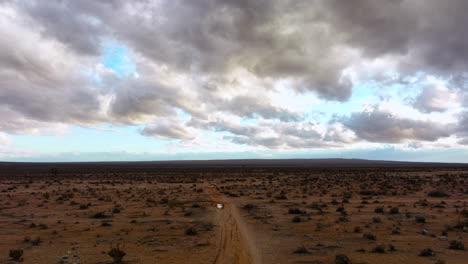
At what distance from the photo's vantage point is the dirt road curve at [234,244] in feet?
37.0

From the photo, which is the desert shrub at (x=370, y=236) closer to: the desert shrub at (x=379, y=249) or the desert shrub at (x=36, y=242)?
the desert shrub at (x=379, y=249)

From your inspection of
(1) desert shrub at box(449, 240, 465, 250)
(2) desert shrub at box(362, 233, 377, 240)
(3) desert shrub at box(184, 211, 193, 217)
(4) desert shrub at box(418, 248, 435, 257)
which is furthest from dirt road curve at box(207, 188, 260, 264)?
(1) desert shrub at box(449, 240, 465, 250)

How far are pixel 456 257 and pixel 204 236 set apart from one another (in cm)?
1061

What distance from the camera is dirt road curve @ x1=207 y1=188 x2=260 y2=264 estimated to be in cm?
1127

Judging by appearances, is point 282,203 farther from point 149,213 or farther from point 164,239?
point 164,239

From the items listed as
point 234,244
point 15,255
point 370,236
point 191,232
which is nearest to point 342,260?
point 370,236

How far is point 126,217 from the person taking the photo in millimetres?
20281

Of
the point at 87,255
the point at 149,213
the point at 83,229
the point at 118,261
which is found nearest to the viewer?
the point at 118,261

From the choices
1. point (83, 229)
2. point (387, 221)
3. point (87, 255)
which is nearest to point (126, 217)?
point (83, 229)

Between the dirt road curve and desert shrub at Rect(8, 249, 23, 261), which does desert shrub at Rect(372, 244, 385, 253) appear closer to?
the dirt road curve

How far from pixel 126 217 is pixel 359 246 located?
1468cm

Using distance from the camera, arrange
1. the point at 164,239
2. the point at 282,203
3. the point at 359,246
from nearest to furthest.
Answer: the point at 359,246, the point at 164,239, the point at 282,203

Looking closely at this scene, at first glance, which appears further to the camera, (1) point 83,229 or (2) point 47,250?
(1) point 83,229

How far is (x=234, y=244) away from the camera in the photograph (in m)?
13.3
